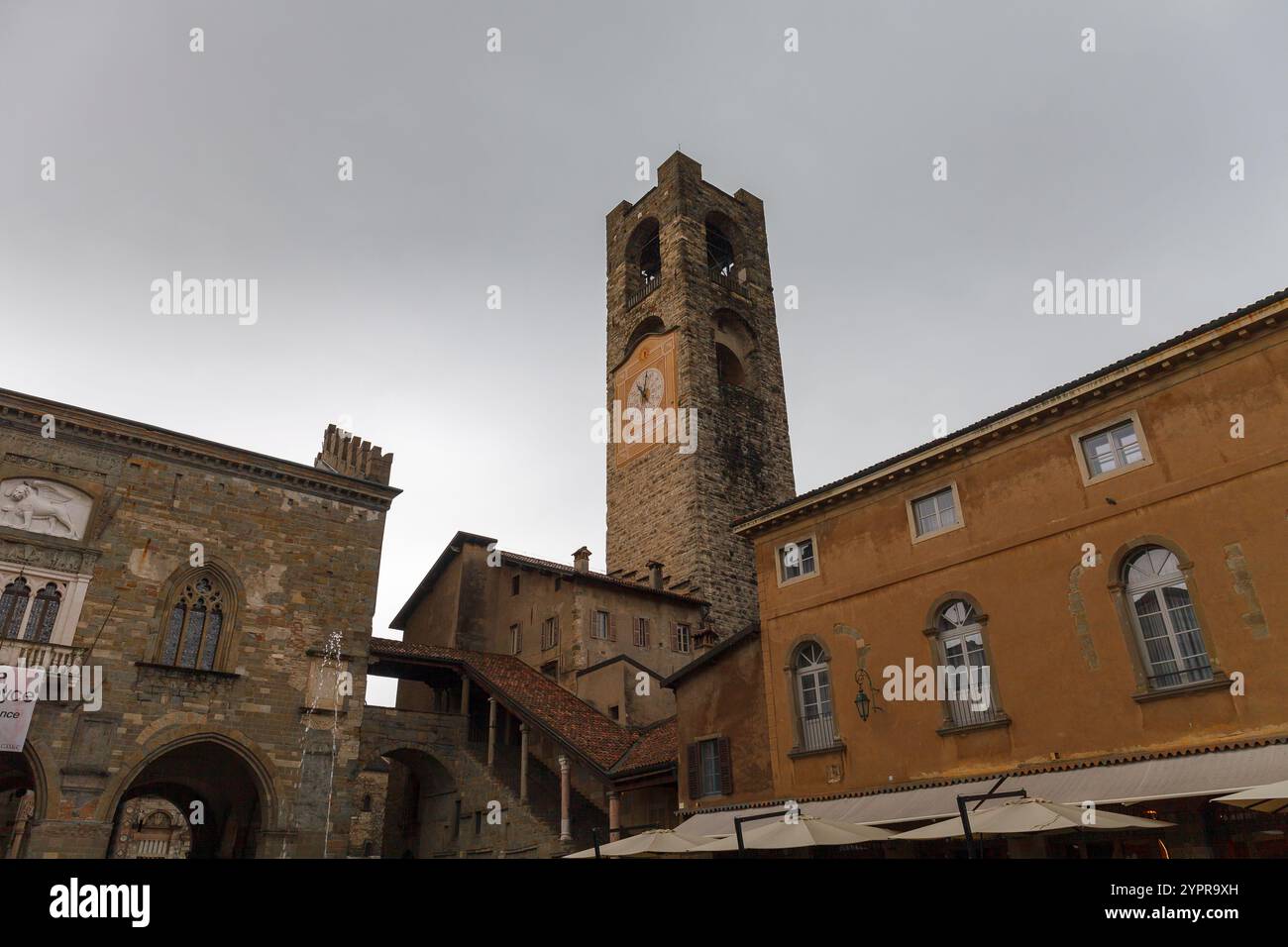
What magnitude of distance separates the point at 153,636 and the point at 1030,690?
19.0m

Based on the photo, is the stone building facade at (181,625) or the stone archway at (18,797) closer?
the stone archway at (18,797)

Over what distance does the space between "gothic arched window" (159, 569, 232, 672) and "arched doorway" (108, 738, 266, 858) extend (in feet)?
7.31

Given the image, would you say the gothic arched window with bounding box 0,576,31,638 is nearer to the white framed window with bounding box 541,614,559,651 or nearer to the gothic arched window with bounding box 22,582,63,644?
the gothic arched window with bounding box 22,582,63,644

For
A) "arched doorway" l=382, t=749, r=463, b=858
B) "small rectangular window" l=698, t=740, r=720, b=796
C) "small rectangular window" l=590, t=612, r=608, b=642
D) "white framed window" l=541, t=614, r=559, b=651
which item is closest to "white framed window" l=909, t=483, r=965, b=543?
"small rectangular window" l=698, t=740, r=720, b=796

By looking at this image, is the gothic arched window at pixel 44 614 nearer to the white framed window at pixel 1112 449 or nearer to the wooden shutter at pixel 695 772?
the wooden shutter at pixel 695 772

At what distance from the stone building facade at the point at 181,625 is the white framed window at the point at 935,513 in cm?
1468

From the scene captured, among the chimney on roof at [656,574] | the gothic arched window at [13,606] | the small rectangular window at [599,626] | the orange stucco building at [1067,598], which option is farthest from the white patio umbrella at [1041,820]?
the chimney on roof at [656,574]

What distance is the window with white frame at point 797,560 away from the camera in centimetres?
1847

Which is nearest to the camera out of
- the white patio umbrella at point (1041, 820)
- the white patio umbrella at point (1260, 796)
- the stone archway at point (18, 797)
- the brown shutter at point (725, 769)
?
the white patio umbrella at point (1260, 796)

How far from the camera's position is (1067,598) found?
14.2 m

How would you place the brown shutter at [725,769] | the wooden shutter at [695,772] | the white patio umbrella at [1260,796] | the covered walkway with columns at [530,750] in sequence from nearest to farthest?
the white patio umbrella at [1260,796], the brown shutter at [725,769], the wooden shutter at [695,772], the covered walkway with columns at [530,750]

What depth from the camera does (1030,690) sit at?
14.3 m

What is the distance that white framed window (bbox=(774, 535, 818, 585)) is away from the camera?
18.4 m
